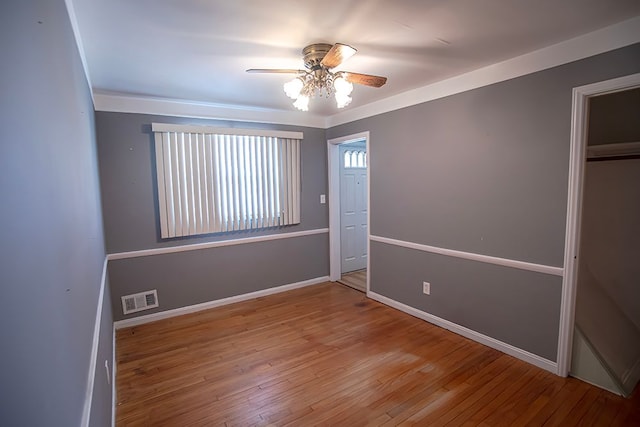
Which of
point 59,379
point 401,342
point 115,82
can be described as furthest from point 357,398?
point 115,82

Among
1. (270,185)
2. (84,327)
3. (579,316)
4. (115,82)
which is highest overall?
(115,82)

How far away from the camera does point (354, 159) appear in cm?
498

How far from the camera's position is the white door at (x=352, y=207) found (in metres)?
4.83

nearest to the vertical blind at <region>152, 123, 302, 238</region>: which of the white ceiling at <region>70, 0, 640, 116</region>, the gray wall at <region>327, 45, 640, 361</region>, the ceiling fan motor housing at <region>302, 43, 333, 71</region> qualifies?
the white ceiling at <region>70, 0, 640, 116</region>

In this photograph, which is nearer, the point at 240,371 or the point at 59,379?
the point at 59,379

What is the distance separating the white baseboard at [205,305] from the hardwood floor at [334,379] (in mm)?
109

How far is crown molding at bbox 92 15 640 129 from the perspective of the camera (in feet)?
6.49

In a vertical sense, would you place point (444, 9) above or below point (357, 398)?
above

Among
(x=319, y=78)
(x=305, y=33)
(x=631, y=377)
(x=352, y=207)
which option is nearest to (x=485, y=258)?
(x=631, y=377)

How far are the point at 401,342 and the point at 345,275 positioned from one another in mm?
2082

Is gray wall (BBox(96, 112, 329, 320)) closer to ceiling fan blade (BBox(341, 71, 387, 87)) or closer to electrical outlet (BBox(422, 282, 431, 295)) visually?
electrical outlet (BBox(422, 282, 431, 295))

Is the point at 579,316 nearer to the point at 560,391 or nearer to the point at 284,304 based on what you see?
the point at 560,391

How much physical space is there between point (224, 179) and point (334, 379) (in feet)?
8.27

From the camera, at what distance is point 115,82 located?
8.81 feet
